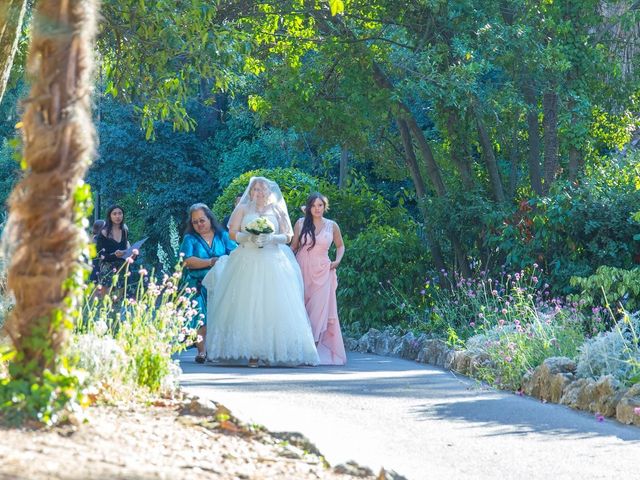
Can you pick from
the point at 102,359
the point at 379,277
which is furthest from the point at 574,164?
the point at 102,359

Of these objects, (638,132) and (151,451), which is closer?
(151,451)

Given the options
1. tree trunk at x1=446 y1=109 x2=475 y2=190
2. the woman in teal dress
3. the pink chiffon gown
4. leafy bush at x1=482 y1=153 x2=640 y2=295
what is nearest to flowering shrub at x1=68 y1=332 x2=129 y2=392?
the woman in teal dress

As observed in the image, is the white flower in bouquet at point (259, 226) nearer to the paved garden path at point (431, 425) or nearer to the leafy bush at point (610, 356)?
the paved garden path at point (431, 425)

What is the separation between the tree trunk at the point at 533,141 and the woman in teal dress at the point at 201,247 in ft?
19.2

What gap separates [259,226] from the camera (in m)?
14.7

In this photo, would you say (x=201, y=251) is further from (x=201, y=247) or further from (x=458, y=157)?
(x=458, y=157)

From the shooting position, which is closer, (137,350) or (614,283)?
(137,350)

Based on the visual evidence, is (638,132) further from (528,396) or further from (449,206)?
(528,396)

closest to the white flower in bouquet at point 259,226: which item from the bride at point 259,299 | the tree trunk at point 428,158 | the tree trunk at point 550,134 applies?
the bride at point 259,299

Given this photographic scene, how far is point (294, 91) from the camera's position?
20.1 m

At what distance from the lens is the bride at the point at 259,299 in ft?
47.3

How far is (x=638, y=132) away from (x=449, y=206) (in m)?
6.97

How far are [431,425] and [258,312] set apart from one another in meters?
5.92

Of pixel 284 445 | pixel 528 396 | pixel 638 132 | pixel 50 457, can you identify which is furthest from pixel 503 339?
pixel 638 132
